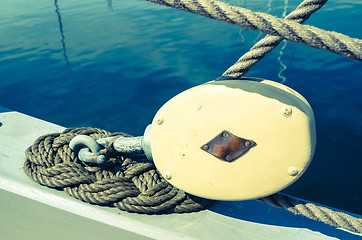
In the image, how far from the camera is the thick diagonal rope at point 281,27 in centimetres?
79

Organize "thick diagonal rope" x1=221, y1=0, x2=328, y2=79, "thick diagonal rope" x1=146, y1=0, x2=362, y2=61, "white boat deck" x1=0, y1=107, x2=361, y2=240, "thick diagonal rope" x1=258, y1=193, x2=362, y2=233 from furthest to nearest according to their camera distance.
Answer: "white boat deck" x1=0, y1=107, x2=361, y2=240
"thick diagonal rope" x1=258, y1=193, x2=362, y2=233
"thick diagonal rope" x1=221, y1=0, x2=328, y2=79
"thick diagonal rope" x1=146, y1=0, x2=362, y2=61

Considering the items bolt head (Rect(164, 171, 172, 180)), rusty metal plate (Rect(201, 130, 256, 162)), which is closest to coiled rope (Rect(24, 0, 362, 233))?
bolt head (Rect(164, 171, 172, 180))

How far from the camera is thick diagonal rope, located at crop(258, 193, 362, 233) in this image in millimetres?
1047

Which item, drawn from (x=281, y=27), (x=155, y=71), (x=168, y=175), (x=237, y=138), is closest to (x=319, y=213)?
(x=237, y=138)

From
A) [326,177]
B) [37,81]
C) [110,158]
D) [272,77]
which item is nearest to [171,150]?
[110,158]

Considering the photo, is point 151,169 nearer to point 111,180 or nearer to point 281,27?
point 111,180

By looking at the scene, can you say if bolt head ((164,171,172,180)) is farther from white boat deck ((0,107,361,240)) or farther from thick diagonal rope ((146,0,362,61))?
thick diagonal rope ((146,0,362,61))

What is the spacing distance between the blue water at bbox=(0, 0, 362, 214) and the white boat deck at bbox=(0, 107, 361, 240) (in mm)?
1503

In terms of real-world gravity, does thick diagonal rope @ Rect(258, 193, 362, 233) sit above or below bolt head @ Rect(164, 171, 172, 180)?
below

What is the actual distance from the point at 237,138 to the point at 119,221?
590 mm

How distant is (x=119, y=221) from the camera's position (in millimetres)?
1202

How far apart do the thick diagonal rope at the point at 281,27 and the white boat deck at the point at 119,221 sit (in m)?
0.72

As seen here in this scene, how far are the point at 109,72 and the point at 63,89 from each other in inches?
31.4

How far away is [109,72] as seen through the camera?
506cm
